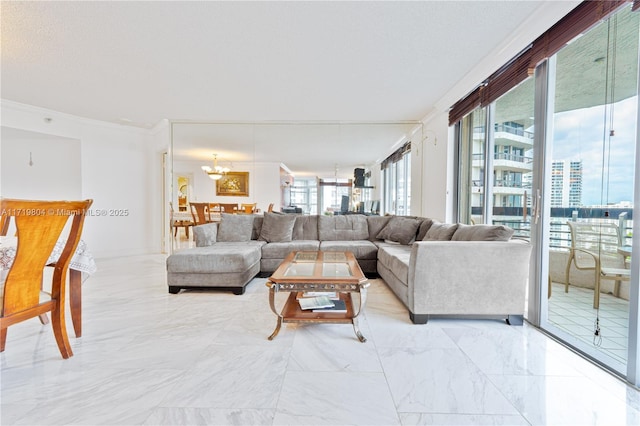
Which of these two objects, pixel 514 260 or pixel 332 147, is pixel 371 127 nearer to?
pixel 332 147

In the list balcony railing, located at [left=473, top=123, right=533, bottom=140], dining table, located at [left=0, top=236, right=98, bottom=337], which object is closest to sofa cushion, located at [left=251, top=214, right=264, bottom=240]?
dining table, located at [left=0, top=236, right=98, bottom=337]

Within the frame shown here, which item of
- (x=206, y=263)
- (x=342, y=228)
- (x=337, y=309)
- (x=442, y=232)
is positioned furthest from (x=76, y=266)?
(x=442, y=232)

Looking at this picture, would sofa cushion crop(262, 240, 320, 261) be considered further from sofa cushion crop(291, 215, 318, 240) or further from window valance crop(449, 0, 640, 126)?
window valance crop(449, 0, 640, 126)

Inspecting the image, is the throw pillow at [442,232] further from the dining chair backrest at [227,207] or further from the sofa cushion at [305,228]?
the dining chair backrest at [227,207]

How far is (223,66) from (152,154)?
3.45 m

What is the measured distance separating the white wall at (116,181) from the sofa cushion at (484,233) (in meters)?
5.32

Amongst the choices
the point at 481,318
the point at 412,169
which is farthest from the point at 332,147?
the point at 481,318

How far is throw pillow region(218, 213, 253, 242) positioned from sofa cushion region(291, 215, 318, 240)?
0.68 meters

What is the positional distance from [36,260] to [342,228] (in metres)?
3.29

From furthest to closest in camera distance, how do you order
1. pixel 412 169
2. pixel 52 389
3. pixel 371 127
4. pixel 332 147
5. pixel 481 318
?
1. pixel 332 147
2. pixel 412 169
3. pixel 371 127
4. pixel 481 318
5. pixel 52 389

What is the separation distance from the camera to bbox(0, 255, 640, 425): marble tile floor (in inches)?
49.6

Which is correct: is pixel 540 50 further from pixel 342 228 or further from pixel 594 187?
pixel 342 228

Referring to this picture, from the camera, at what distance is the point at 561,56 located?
2.12 metres

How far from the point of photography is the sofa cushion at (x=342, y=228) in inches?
162
